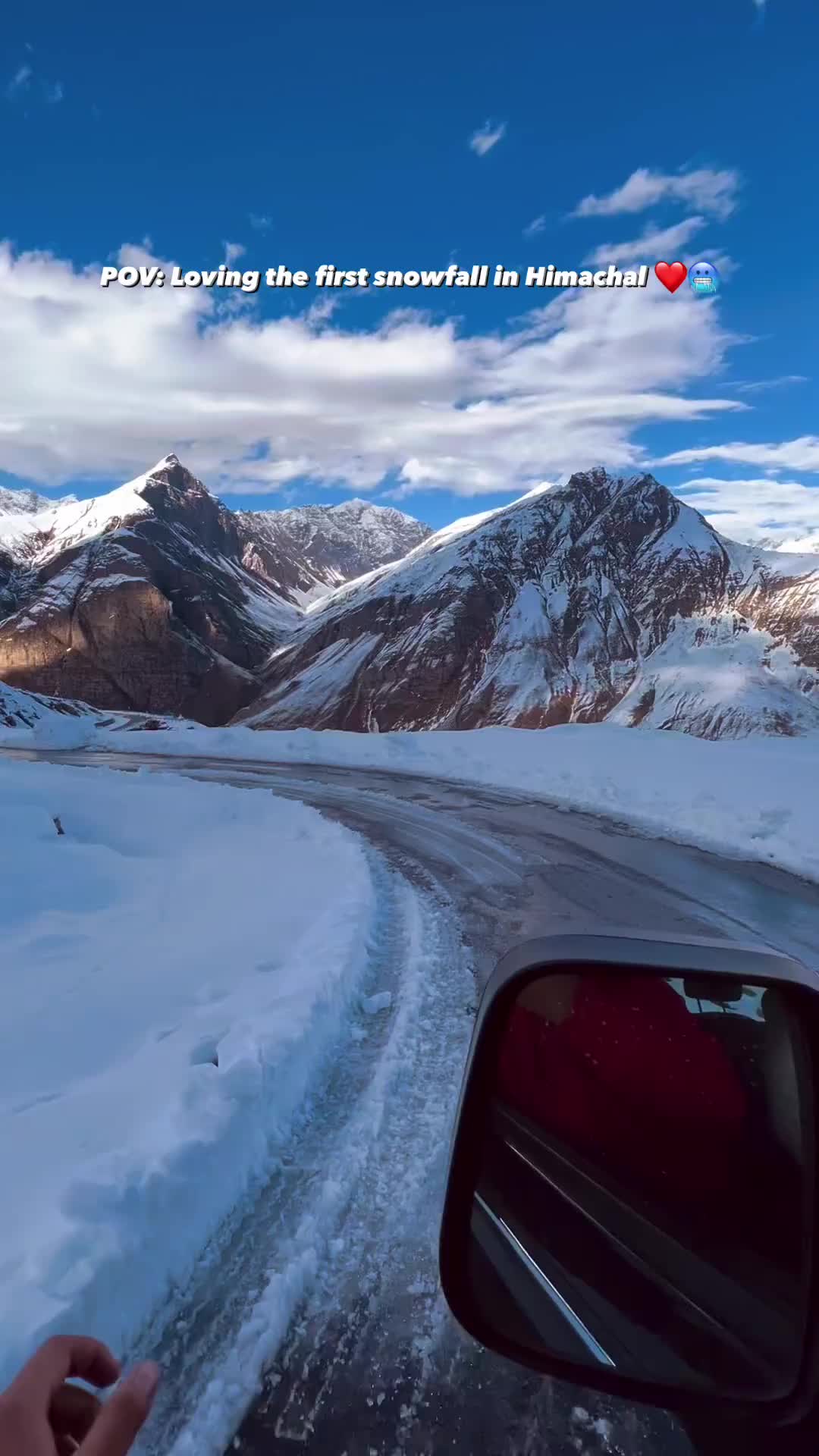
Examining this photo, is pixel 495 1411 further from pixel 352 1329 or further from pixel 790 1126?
pixel 790 1126

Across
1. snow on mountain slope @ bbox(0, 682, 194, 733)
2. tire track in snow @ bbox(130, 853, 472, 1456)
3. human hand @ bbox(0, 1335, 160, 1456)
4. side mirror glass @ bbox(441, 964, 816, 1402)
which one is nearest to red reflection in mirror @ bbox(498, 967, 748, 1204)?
side mirror glass @ bbox(441, 964, 816, 1402)

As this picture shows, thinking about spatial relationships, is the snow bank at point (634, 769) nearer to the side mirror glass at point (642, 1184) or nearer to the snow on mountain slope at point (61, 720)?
the snow on mountain slope at point (61, 720)

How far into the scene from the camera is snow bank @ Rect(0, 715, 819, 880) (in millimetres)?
11344

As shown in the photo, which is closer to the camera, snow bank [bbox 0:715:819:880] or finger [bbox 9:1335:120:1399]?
finger [bbox 9:1335:120:1399]

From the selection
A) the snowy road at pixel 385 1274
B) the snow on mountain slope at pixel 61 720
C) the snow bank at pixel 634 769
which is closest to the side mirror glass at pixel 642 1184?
the snowy road at pixel 385 1274

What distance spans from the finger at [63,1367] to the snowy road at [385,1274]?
117cm

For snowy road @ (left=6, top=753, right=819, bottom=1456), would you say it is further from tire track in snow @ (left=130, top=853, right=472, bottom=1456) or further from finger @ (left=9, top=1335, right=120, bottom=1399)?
finger @ (left=9, top=1335, right=120, bottom=1399)

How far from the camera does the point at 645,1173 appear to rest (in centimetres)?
178

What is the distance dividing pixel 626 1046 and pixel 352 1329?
1531mm

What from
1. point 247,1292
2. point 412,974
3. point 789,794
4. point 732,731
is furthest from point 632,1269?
point 732,731

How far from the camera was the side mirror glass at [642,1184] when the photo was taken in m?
1.60

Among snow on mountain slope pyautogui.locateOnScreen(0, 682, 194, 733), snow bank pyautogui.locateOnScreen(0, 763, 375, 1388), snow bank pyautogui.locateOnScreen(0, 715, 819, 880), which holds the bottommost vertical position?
snow on mountain slope pyautogui.locateOnScreen(0, 682, 194, 733)

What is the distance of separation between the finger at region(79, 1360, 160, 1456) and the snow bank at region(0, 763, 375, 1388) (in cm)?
154

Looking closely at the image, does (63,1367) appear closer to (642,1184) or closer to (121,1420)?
(121,1420)
